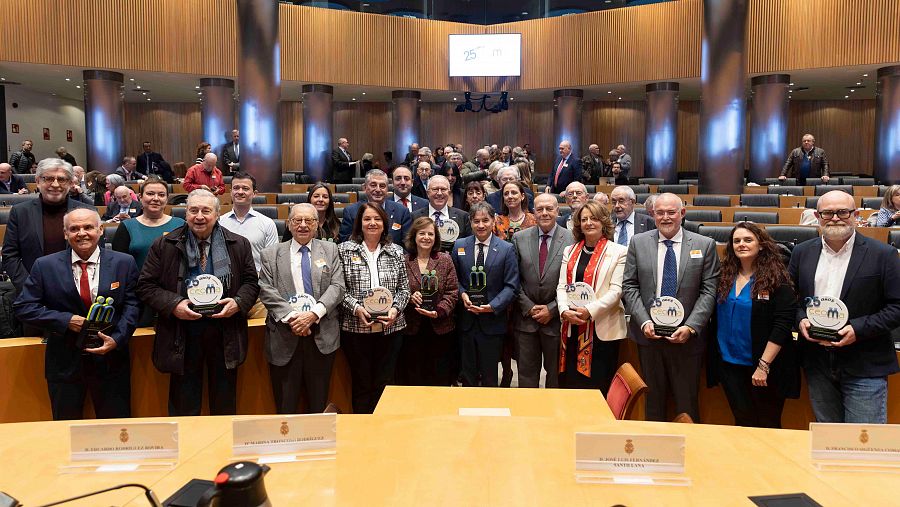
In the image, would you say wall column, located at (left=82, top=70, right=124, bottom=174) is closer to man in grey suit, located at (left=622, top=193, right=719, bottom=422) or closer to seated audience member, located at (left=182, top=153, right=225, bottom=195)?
seated audience member, located at (left=182, top=153, right=225, bottom=195)

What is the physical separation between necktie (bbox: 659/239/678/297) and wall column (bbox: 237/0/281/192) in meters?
8.38

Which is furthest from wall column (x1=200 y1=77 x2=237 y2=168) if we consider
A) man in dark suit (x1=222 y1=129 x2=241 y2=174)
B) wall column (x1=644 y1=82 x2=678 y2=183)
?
wall column (x1=644 y1=82 x2=678 y2=183)

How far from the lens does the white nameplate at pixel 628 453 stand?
1.90m

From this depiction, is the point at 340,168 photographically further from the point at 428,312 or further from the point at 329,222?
the point at 428,312

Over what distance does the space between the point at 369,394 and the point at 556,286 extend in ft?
4.41

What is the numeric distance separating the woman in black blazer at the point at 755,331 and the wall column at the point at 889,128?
12.1m

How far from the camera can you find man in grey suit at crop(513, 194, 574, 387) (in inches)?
171

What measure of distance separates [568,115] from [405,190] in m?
12.2

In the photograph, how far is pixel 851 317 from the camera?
335 centimetres

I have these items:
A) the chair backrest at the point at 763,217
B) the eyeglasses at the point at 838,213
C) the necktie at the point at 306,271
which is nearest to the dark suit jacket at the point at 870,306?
the eyeglasses at the point at 838,213

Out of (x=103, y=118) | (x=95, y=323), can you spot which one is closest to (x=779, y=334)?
(x=95, y=323)

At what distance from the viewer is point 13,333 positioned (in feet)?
13.2

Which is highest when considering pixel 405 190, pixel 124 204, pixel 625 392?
pixel 405 190

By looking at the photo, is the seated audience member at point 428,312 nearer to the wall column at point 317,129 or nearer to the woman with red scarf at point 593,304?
the woman with red scarf at point 593,304
